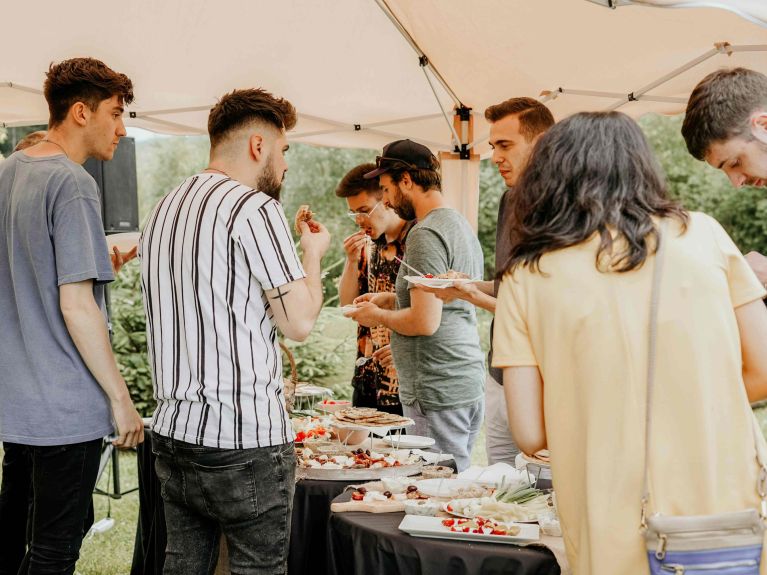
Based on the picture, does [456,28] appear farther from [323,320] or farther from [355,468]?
[323,320]

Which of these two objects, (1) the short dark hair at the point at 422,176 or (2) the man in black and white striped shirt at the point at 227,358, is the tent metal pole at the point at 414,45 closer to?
A: (1) the short dark hair at the point at 422,176

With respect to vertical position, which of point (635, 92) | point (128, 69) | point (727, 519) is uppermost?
point (128, 69)

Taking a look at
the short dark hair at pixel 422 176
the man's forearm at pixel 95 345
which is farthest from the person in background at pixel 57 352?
the short dark hair at pixel 422 176

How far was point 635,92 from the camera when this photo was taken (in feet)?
12.5

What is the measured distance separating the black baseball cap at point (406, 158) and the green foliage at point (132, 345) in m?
5.70

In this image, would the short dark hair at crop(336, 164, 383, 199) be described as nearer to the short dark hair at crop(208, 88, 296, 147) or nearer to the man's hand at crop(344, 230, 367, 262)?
the man's hand at crop(344, 230, 367, 262)

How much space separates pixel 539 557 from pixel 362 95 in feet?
11.7

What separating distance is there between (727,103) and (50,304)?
5.65 ft

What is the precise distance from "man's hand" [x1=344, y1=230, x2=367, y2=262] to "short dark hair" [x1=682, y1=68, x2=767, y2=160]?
2.56m

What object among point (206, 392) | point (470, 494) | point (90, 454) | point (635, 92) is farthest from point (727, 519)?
point (635, 92)

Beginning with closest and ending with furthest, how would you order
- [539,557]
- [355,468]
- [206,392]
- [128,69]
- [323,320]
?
1. [539,557]
2. [206,392]
3. [355,468]
4. [128,69]
5. [323,320]

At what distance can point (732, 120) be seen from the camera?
1745mm

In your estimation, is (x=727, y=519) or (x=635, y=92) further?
(x=635, y=92)

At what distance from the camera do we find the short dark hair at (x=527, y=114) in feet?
9.72
